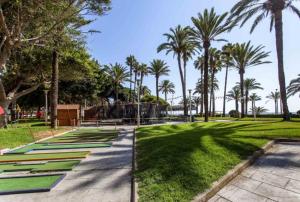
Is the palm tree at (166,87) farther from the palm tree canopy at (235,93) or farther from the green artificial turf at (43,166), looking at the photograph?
the green artificial turf at (43,166)

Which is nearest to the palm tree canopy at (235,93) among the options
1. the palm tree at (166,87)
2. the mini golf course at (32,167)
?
the palm tree at (166,87)

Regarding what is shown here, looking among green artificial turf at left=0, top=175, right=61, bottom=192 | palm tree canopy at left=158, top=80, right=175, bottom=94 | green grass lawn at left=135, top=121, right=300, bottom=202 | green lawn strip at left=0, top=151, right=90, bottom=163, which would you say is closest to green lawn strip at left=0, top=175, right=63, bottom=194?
green artificial turf at left=0, top=175, right=61, bottom=192

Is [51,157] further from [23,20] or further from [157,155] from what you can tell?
[23,20]

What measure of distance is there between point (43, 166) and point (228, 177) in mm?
5491

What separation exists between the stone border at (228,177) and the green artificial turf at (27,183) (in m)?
3.40

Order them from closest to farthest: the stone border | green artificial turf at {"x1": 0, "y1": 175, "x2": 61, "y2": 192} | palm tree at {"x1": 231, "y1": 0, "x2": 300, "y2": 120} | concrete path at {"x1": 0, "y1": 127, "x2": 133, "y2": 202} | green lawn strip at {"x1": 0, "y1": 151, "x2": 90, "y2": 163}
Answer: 1. the stone border
2. concrete path at {"x1": 0, "y1": 127, "x2": 133, "y2": 202}
3. green artificial turf at {"x1": 0, "y1": 175, "x2": 61, "y2": 192}
4. green lawn strip at {"x1": 0, "y1": 151, "x2": 90, "y2": 163}
5. palm tree at {"x1": 231, "y1": 0, "x2": 300, "y2": 120}

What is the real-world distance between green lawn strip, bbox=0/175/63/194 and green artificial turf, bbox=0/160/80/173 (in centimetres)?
77

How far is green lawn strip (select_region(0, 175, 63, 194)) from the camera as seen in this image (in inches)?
265

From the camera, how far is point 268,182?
6914mm

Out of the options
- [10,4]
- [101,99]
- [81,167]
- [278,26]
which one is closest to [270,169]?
[81,167]

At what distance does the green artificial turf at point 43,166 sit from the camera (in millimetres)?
8781

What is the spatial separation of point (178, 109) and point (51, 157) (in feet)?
182

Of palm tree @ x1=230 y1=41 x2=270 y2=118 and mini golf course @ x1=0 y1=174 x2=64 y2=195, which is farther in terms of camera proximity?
palm tree @ x1=230 y1=41 x2=270 y2=118

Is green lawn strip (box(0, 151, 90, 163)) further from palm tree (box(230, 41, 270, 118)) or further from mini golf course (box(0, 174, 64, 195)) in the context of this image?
palm tree (box(230, 41, 270, 118))
